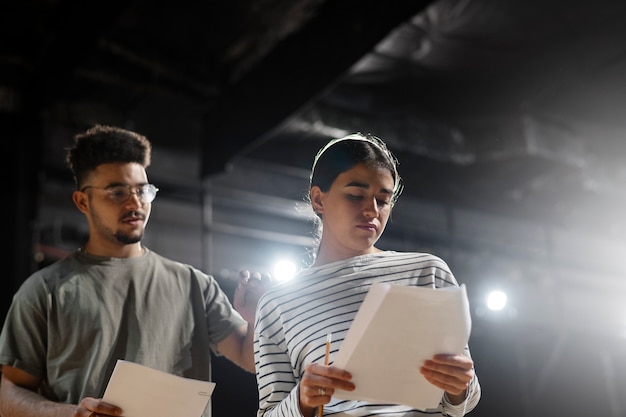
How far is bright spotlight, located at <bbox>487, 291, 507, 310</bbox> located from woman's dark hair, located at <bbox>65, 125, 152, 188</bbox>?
3557 millimetres

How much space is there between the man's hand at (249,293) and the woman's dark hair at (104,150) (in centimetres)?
47

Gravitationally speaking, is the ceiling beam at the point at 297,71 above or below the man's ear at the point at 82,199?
above

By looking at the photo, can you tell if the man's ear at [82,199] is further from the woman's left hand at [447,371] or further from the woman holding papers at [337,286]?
the woman's left hand at [447,371]

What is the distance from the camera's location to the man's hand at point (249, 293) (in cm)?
196

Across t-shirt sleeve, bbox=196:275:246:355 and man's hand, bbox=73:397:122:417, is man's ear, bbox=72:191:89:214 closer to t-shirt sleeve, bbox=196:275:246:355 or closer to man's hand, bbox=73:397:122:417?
t-shirt sleeve, bbox=196:275:246:355

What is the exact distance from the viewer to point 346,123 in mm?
4848

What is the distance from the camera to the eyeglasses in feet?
6.66

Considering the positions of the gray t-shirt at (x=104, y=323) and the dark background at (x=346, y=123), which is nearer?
the gray t-shirt at (x=104, y=323)

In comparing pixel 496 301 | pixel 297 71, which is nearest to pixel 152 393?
pixel 297 71

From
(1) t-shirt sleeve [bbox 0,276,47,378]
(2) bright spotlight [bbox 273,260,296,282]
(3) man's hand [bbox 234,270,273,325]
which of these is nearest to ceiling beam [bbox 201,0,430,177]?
(2) bright spotlight [bbox 273,260,296,282]

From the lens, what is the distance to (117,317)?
1.95 metres

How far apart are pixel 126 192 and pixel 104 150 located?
6.1 inches

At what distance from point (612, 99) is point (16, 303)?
4.37 meters

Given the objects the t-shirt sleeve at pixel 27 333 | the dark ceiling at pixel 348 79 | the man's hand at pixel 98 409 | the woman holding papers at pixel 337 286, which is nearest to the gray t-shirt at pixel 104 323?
the t-shirt sleeve at pixel 27 333
